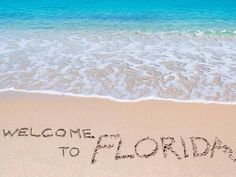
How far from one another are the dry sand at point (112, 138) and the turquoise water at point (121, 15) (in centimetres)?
651

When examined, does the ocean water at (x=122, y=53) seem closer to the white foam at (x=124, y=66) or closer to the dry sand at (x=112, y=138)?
the white foam at (x=124, y=66)

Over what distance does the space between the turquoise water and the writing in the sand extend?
734cm

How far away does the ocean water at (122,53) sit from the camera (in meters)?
5.89

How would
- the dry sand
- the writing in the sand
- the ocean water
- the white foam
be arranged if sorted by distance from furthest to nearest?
the ocean water < the white foam < the writing in the sand < the dry sand

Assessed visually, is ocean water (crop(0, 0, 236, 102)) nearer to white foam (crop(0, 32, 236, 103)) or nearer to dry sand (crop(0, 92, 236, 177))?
white foam (crop(0, 32, 236, 103))

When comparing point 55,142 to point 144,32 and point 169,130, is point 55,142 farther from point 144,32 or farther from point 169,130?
point 144,32

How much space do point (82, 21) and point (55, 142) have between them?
30.0ft

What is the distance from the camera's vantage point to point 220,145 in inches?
160

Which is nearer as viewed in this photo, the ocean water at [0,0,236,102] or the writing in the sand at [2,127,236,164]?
the writing in the sand at [2,127,236,164]

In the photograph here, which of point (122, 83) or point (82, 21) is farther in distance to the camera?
point (82, 21)

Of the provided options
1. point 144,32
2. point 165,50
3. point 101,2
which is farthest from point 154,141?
point 101,2

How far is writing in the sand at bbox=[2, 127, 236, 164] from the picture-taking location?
388 centimetres

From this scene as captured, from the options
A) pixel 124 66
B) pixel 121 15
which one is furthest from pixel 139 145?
pixel 121 15

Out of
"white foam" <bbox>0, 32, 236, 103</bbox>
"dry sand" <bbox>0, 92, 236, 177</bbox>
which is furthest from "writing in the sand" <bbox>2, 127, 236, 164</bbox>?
"white foam" <bbox>0, 32, 236, 103</bbox>
